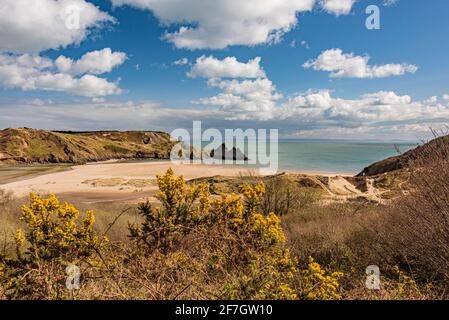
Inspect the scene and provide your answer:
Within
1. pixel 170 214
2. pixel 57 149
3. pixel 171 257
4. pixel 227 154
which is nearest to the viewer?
pixel 171 257

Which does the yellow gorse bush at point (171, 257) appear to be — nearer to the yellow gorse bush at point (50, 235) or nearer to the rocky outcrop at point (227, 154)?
the yellow gorse bush at point (50, 235)

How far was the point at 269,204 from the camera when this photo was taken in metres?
16.1

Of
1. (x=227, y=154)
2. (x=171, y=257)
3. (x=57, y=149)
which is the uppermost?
(x=57, y=149)

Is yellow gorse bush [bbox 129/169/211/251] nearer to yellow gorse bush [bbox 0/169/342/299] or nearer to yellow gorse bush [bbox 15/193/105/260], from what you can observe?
yellow gorse bush [bbox 0/169/342/299]

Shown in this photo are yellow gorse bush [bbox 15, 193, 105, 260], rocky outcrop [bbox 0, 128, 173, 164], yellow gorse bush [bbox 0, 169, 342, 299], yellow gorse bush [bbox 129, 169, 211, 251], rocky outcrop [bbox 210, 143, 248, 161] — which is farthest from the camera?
rocky outcrop [bbox 210, 143, 248, 161]

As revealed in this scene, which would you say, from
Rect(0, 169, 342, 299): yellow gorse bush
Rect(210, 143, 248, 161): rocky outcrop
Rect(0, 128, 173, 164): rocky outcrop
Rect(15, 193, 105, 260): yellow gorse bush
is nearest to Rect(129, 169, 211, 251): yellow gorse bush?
Rect(0, 169, 342, 299): yellow gorse bush

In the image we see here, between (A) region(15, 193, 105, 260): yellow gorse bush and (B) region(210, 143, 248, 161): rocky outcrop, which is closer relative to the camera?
(A) region(15, 193, 105, 260): yellow gorse bush

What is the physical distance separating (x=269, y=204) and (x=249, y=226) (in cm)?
965

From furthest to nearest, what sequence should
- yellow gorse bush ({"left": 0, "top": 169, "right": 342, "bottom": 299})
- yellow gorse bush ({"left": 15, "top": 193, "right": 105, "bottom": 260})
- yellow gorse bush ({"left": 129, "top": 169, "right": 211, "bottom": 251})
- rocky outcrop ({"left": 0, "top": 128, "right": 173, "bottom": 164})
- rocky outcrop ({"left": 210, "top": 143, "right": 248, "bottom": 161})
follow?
rocky outcrop ({"left": 210, "top": 143, "right": 248, "bottom": 161})
rocky outcrop ({"left": 0, "top": 128, "right": 173, "bottom": 164})
yellow gorse bush ({"left": 129, "top": 169, "right": 211, "bottom": 251})
yellow gorse bush ({"left": 15, "top": 193, "right": 105, "bottom": 260})
yellow gorse bush ({"left": 0, "top": 169, "right": 342, "bottom": 299})

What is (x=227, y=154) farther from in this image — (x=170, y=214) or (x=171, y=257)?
(x=171, y=257)

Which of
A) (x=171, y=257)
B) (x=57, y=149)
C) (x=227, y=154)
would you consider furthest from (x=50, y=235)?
(x=227, y=154)

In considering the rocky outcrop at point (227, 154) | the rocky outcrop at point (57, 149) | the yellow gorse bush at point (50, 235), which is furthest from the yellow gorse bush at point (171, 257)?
the rocky outcrop at point (57, 149)
